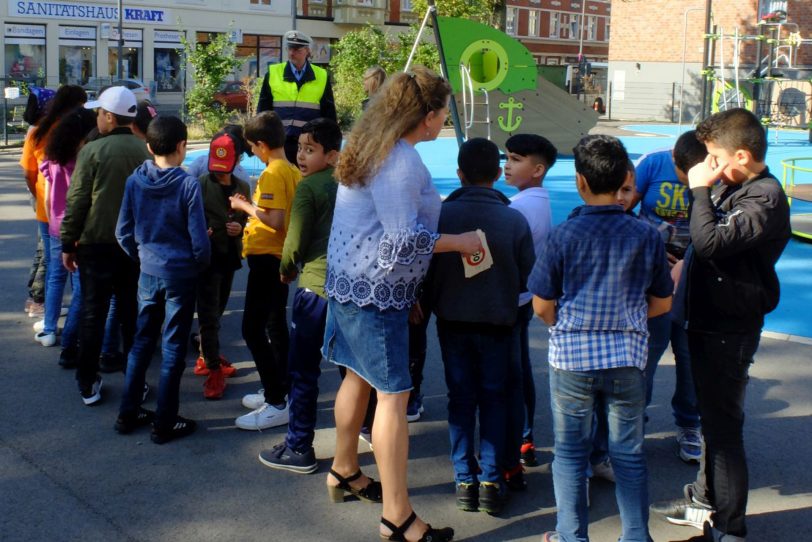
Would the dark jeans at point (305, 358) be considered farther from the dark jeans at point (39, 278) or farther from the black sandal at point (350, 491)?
the dark jeans at point (39, 278)

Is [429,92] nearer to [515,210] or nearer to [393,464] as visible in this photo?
[515,210]

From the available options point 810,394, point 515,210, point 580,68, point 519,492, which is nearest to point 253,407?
point 519,492

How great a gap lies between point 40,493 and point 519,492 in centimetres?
219

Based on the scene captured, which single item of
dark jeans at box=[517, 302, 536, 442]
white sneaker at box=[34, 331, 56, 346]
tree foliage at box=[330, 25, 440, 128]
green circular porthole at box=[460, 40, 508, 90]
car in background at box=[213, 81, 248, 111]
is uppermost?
tree foliage at box=[330, 25, 440, 128]

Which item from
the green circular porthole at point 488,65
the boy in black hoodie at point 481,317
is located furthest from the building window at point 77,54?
the boy in black hoodie at point 481,317

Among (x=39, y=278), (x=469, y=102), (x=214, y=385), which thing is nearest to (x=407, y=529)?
(x=214, y=385)

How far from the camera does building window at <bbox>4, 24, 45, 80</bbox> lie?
3966 centimetres

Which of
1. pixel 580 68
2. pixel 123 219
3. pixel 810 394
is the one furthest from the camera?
pixel 580 68

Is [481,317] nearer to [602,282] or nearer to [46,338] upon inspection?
[602,282]

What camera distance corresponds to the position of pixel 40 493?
440 centimetres

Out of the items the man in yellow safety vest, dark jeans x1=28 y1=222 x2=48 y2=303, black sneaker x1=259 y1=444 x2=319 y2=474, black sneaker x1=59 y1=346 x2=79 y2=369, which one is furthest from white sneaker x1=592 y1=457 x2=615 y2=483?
dark jeans x1=28 y1=222 x2=48 y2=303

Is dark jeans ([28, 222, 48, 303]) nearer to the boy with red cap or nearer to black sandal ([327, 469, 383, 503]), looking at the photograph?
the boy with red cap

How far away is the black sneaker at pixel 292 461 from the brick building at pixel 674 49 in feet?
116

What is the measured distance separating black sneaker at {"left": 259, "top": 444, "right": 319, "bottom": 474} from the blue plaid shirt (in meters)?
1.65
